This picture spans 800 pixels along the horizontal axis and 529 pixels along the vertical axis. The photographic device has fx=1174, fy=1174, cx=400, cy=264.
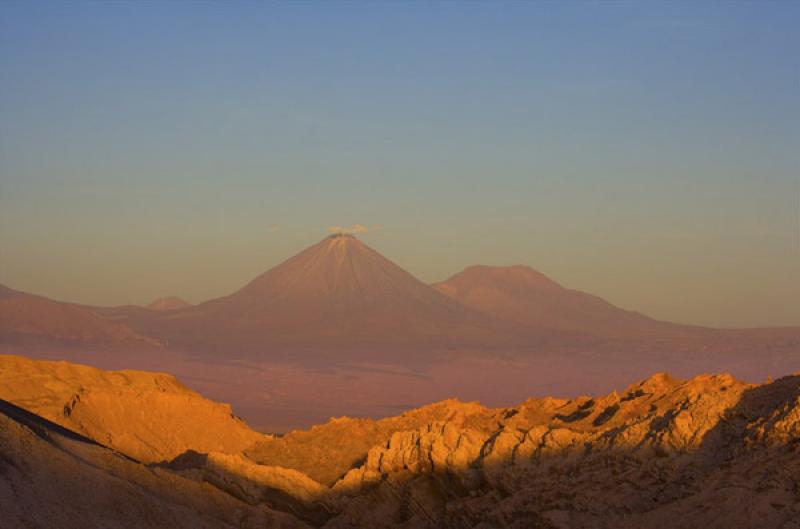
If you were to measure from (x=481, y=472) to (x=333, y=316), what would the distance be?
8800 cm

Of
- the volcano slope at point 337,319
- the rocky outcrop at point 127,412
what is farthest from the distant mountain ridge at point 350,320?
the rocky outcrop at point 127,412

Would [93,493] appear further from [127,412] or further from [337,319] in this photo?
[337,319]

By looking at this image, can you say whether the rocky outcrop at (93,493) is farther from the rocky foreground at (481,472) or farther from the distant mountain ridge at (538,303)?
the distant mountain ridge at (538,303)

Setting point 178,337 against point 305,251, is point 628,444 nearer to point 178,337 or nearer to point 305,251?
point 178,337

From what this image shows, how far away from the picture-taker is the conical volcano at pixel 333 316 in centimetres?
9725

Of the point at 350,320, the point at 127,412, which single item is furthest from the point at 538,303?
the point at 127,412

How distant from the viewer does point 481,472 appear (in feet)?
53.9

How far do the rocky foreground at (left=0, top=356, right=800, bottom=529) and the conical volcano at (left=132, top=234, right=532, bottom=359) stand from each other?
74969 millimetres

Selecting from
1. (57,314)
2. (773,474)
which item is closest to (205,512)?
(773,474)

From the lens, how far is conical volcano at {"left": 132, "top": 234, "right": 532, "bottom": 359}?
97250mm

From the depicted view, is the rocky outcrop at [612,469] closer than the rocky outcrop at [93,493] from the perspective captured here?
No

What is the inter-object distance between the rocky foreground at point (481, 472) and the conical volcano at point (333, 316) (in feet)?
246

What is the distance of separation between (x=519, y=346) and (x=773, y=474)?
8764 centimetres

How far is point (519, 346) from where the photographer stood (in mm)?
101312
